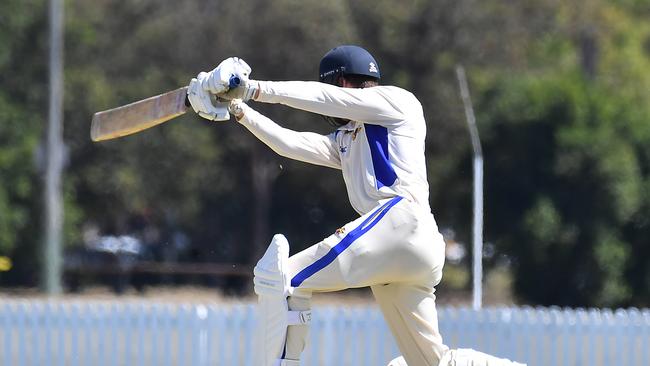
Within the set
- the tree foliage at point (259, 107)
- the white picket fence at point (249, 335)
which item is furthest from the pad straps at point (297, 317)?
the tree foliage at point (259, 107)

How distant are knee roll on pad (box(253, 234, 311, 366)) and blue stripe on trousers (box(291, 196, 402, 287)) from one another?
0.20ft

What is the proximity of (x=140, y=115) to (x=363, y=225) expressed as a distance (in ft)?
3.47

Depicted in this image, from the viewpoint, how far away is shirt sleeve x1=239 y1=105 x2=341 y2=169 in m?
5.84

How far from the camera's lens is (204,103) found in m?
5.31

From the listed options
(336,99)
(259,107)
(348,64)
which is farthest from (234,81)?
(259,107)

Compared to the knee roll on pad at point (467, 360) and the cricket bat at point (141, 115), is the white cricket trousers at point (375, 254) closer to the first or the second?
the knee roll on pad at point (467, 360)

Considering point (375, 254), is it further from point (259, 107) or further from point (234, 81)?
point (259, 107)

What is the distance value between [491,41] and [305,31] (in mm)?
3691

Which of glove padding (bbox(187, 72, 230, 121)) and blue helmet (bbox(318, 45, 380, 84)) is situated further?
blue helmet (bbox(318, 45, 380, 84))

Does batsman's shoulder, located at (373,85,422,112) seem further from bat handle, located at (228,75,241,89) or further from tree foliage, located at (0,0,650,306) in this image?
tree foliage, located at (0,0,650,306)

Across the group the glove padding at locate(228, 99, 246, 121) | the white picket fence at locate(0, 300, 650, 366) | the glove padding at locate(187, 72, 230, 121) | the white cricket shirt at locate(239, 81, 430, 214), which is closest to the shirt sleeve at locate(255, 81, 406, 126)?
the white cricket shirt at locate(239, 81, 430, 214)

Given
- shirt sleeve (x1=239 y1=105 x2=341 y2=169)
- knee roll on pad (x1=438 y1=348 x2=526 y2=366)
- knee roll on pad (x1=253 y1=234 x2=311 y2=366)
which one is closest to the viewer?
knee roll on pad (x1=253 y1=234 x2=311 y2=366)

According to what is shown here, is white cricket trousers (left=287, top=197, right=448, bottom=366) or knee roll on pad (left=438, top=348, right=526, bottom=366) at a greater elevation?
white cricket trousers (left=287, top=197, right=448, bottom=366)

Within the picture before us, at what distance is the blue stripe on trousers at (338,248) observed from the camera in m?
5.28
